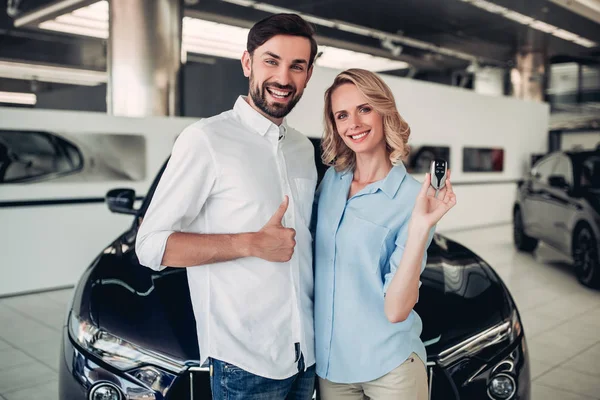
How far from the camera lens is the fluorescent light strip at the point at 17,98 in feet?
59.7

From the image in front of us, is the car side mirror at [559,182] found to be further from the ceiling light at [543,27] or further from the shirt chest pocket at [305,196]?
the ceiling light at [543,27]

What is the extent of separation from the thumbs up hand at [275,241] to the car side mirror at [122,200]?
2057mm

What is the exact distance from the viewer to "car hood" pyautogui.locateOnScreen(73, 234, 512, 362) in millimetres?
1864

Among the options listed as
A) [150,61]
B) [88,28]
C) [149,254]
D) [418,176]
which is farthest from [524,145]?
[149,254]

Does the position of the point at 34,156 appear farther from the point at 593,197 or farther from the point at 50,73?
the point at 50,73

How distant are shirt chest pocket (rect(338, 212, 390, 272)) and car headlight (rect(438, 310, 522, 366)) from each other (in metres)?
0.63

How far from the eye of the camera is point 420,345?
1.53 metres

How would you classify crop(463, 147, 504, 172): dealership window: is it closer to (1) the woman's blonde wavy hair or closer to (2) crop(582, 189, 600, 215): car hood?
(2) crop(582, 189, 600, 215): car hood

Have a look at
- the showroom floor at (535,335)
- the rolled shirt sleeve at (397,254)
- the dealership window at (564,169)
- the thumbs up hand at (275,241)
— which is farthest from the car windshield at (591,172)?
the thumbs up hand at (275,241)

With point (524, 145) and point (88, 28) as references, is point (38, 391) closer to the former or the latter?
point (88, 28)

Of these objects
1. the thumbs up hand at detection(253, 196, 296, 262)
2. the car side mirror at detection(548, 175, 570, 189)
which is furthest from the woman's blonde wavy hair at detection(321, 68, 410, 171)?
the car side mirror at detection(548, 175, 570, 189)

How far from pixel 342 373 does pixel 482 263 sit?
1.43 m

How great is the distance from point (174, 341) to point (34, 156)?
4.72 m

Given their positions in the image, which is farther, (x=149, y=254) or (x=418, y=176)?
(x=418, y=176)
